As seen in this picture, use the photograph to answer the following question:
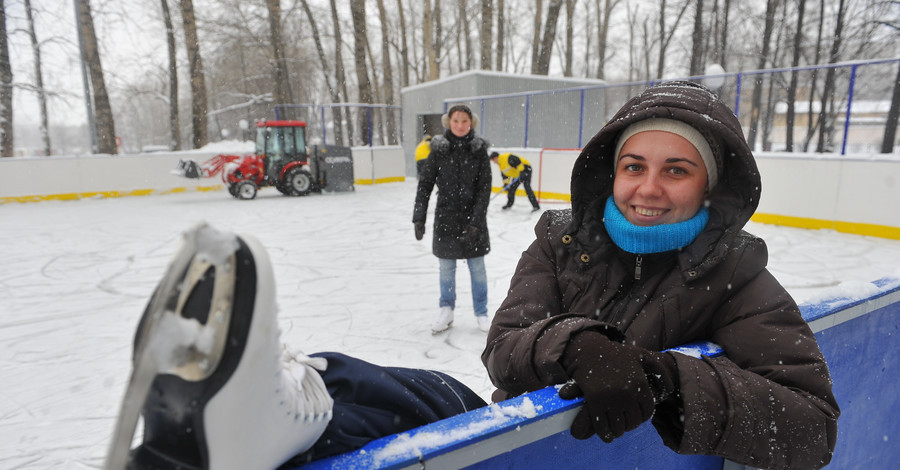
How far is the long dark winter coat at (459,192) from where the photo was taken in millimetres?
3545

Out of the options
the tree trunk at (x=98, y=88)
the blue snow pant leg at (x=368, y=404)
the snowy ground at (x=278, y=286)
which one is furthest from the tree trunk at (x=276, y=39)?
the blue snow pant leg at (x=368, y=404)

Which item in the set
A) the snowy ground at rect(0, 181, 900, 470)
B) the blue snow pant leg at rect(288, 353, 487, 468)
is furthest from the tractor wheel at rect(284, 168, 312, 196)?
the blue snow pant leg at rect(288, 353, 487, 468)

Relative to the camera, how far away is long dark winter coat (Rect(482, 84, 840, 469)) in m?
0.91

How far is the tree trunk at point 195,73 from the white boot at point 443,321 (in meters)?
14.8

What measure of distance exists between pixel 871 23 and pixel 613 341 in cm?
1911

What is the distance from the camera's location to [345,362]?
956mm

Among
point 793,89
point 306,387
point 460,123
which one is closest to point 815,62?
point 793,89

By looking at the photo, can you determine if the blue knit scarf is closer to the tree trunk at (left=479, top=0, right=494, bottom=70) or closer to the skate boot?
the skate boot

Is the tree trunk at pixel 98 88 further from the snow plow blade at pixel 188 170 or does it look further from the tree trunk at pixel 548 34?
the tree trunk at pixel 548 34

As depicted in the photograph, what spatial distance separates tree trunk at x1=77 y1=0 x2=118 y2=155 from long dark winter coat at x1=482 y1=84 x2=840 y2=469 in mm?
16310

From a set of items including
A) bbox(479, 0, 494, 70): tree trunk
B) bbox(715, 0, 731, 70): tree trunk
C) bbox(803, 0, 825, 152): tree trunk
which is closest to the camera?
bbox(803, 0, 825, 152): tree trunk

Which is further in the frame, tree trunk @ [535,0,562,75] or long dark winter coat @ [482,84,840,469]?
tree trunk @ [535,0,562,75]

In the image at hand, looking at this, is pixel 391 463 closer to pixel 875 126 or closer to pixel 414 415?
pixel 414 415

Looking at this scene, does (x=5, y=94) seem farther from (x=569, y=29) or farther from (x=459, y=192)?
(x=569, y=29)
